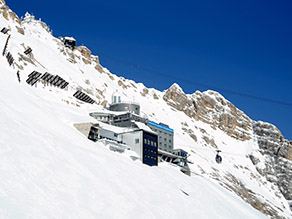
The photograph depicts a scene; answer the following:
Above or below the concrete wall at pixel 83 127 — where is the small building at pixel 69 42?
above

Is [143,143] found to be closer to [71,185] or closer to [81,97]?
[81,97]

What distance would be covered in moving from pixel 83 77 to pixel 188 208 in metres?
105

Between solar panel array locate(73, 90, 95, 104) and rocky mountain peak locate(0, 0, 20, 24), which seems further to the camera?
rocky mountain peak locate(0, 0, 20, 24)

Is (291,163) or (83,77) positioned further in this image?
(291,163)

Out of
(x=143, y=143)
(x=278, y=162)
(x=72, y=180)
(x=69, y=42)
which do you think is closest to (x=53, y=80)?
(x=143, y=143)

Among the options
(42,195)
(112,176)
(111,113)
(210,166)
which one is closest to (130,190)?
(112,176)

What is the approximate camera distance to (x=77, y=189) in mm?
20109

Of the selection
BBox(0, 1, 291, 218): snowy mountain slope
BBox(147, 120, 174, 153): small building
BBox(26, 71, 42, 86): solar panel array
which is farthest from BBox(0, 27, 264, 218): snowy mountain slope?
BBox(147, 120, 174, 153): small building

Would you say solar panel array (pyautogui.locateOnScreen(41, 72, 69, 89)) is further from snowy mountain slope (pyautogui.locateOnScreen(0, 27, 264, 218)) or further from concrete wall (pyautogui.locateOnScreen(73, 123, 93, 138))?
snowy mountain slope (pyautogui.locateOnScreen(0, 27, 264, 218))

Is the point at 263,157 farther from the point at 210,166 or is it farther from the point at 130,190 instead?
the point at 130,190

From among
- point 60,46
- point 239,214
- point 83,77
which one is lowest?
point 239,214

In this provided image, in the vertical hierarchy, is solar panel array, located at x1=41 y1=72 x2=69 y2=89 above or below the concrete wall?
above

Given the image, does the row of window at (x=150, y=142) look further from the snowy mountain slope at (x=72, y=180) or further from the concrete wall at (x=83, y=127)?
the concrete wall at (x=83, y=127)

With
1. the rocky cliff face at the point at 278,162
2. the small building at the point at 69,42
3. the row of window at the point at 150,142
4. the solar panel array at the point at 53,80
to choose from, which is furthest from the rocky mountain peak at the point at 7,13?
the rocky cliff face at the point at 278,162
